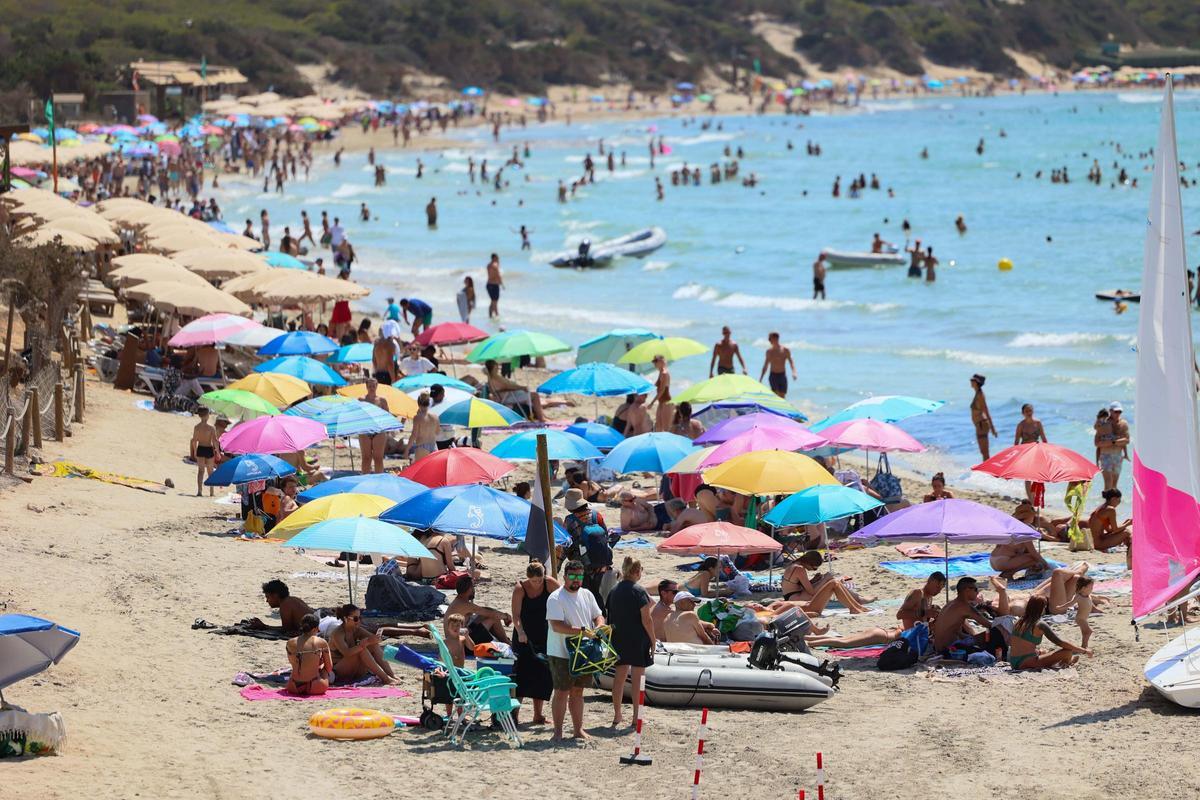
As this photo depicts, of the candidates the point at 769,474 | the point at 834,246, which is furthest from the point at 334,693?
the point at 834,246

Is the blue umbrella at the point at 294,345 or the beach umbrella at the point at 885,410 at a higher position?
the beach umbrella at the point at 885,410

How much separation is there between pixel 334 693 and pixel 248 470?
14.5 feet

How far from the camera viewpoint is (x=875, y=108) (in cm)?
11012

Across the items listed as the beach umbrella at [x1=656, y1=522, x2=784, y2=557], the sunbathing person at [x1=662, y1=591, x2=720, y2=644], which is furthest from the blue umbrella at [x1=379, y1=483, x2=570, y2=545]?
the beach umbrella at [x1=656, y1=522, x2=784, y2=557]

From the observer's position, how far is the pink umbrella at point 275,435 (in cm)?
1411

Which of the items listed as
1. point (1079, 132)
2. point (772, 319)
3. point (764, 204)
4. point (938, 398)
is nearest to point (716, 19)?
point (1079, 132)

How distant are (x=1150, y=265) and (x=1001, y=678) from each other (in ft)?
9.73

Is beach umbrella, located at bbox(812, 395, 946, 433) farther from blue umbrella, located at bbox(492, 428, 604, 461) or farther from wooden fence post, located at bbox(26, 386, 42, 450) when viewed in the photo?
wooden fence post, located at bbox(26, 386, 42, 450)

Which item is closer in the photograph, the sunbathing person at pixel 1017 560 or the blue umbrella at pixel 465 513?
the blue umbrella at pixel 465 513

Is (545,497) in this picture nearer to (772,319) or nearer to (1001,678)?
(1001,678)

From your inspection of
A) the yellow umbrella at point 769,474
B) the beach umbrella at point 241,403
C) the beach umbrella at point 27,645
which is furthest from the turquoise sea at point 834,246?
the beach umbrella at point 241,403

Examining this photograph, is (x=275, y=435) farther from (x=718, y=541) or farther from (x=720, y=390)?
(x=720, y=390)

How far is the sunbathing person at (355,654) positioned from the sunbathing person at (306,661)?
0.82 ft

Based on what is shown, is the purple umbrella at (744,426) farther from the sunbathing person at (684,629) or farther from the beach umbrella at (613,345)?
the beach umbrella at (613,345)
